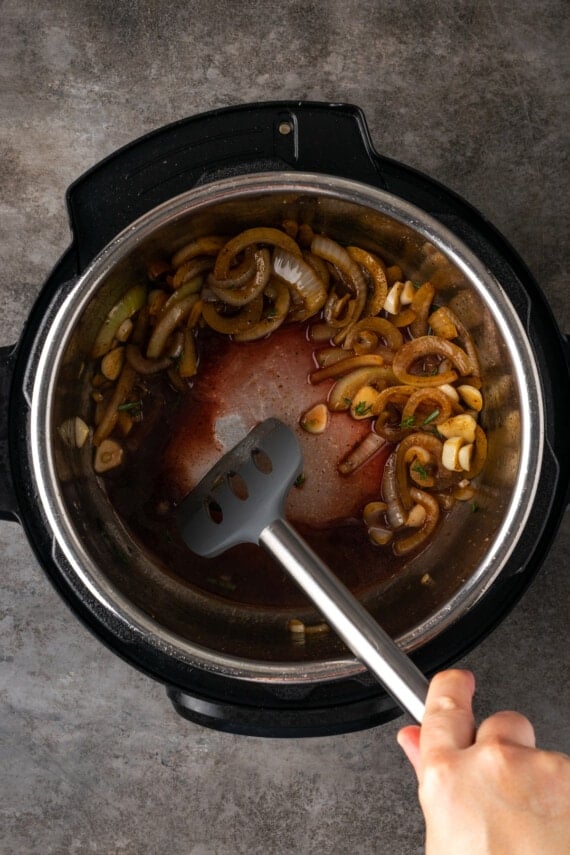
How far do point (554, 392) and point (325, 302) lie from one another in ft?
1.31

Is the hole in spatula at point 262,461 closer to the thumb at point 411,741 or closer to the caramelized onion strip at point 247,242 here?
the caramelized onion strip at point 247,242

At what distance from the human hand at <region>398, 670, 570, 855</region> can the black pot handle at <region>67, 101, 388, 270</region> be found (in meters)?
0.81

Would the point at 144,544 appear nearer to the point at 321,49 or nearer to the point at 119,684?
the point at 119,684

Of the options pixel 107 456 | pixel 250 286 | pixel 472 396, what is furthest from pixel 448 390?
pixel 107 456

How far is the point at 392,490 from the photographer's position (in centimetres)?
131

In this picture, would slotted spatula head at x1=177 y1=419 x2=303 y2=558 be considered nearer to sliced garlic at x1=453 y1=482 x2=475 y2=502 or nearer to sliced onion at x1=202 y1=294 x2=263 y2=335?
sliced onion at x1=202 y1=294 x2=263 y2=335

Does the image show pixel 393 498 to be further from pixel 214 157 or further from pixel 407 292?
pixel 214 157

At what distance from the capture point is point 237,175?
113 centimetres

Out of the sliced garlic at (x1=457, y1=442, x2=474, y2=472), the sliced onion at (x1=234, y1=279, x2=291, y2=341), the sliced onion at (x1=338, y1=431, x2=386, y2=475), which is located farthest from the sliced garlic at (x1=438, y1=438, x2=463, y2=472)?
the sliced onion at (x1=234, y1=279, x2=291, y2=341)

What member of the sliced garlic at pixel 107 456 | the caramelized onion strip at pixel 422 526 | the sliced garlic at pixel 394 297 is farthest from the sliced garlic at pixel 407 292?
the sliced garlic at pixel 107 456

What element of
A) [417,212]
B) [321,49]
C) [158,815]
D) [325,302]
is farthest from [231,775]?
[321,49]

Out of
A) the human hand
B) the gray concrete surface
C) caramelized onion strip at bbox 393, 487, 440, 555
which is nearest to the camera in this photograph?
the human hand

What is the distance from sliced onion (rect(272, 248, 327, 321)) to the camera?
50.1 inches

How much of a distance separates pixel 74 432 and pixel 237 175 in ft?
1.54
